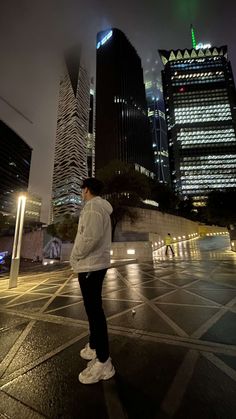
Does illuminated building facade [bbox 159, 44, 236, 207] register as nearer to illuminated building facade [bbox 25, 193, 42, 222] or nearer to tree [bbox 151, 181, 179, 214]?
tree [bbox 151, 181, 179, 214]

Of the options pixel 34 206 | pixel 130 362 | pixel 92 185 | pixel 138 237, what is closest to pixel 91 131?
pixel 34 206

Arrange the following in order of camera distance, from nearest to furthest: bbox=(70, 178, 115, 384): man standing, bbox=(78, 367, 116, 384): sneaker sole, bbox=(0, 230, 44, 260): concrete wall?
1. bbox=(78, 367, 116, 384): sneaker sole
2. bbox=(70, 178, 115, 384): man standing
3. bbox=(0, 230, 44, 260): concrete wall

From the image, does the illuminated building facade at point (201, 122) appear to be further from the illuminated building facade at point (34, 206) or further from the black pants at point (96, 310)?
the black pants at point (96, 310)

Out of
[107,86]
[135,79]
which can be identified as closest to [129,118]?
[107,86]

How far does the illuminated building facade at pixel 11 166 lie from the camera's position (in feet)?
311

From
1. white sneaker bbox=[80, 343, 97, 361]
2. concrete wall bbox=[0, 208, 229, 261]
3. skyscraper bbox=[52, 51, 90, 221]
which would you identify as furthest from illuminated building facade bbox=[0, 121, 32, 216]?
white sneaker bbox=[80, 343, 97, 361]

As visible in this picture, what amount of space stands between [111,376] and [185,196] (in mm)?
126258

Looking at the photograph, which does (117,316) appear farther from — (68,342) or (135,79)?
(135,79)

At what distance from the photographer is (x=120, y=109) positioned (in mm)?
81188

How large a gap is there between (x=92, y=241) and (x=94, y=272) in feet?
1.12

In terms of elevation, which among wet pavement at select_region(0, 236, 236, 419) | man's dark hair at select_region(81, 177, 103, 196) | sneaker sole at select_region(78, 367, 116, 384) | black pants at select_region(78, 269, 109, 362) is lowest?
wet pavement at select_region(0, 236, 236, 419)

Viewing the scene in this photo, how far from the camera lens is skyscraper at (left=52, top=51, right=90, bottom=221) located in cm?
14225

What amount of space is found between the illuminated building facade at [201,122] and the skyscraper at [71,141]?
66.9m

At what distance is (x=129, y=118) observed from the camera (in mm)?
81688
